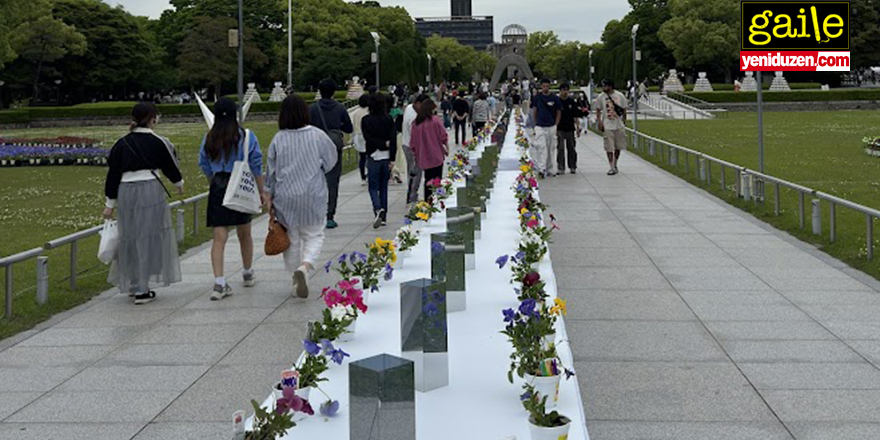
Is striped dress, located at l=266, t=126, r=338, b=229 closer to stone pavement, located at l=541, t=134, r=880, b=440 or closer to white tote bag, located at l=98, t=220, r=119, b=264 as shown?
white tote bag, located at l=98, t=220, r=119, b=264

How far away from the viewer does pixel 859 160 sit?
20.6m

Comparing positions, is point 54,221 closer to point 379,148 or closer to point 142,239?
point 379,148

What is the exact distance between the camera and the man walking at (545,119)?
1586 centimetres

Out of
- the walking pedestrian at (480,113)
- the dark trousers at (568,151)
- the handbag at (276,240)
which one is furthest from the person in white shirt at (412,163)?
the walking pedestrian at (480,113)

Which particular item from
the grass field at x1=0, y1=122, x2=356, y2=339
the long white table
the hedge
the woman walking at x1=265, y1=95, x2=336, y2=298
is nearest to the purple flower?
the long white table

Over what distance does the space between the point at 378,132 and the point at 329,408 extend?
8435 mm

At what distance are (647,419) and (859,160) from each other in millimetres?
18088

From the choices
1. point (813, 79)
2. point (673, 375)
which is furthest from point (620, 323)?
point (813, 79)

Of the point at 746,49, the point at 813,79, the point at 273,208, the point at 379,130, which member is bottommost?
the point at 273,208

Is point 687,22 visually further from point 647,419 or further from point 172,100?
point 647,419

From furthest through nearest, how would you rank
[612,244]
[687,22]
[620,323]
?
[687,22]
[612,244]
[620,323]

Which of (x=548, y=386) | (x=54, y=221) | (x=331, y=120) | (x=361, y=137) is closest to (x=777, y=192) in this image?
(x=361, y=137)

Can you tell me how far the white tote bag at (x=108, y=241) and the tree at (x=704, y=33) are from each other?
66.4m

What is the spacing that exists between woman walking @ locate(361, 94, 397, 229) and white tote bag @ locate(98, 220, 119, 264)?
428 cm
